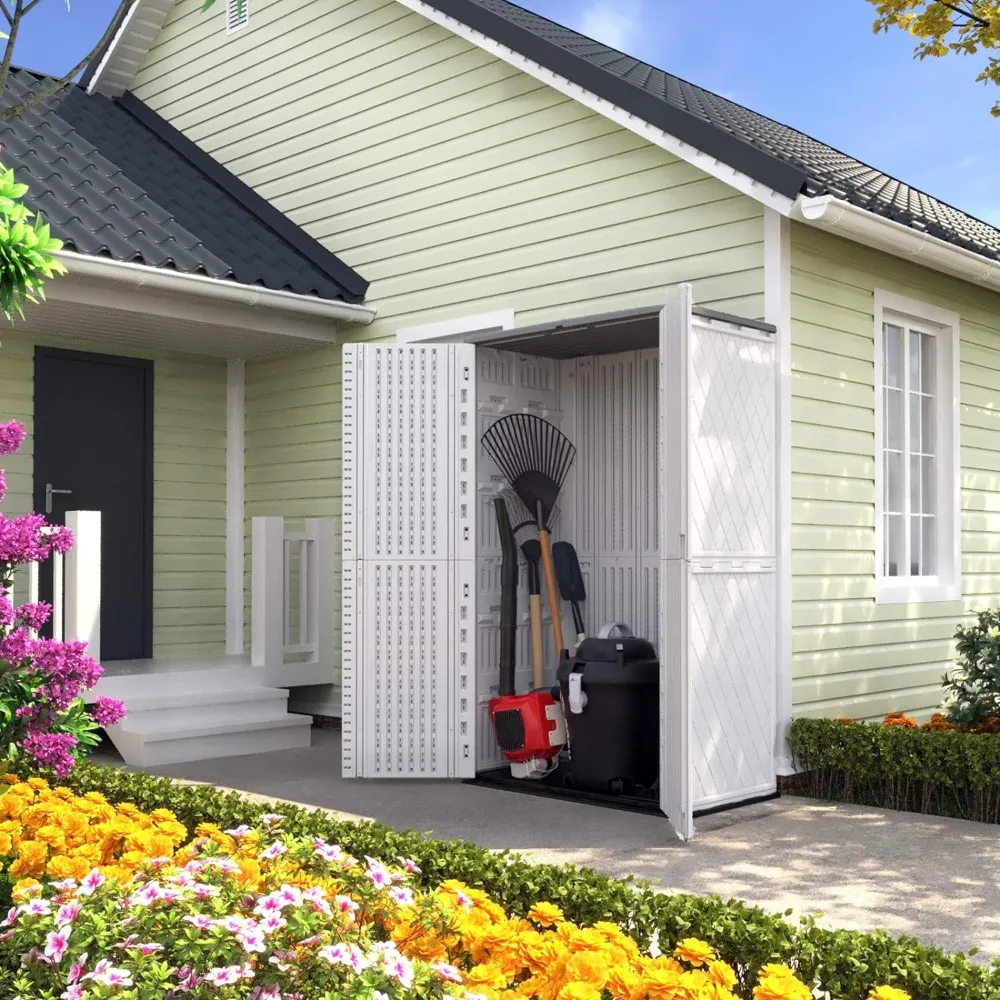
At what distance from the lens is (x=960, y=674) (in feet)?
28.7

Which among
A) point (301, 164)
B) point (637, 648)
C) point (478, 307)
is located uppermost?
point (301, 164)

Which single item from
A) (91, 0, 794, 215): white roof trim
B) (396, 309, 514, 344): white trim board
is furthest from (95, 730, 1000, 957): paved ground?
(91, 0, 794, 215): white roof trim

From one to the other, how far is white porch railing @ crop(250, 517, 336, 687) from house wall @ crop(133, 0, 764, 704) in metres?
0.46

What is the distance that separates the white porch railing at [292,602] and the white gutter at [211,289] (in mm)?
1504

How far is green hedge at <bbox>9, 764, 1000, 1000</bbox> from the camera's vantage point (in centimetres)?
274

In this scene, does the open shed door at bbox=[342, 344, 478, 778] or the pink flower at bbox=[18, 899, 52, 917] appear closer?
the pink flower at bbox=[18, 899, 52, 917]

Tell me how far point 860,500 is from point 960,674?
2.06 meters

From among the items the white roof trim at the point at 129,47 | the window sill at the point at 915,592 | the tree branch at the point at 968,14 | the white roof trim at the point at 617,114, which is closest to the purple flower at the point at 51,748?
the white roof trim at the point at 617,114

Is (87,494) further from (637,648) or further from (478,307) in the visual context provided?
(637,648)

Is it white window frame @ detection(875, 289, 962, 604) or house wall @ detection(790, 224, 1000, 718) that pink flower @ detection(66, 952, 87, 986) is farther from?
white window frame @ detection(875, 289, 962, 604)

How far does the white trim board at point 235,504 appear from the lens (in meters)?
10.1

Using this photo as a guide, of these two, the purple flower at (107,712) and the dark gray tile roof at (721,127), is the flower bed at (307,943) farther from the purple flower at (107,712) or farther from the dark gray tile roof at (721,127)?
the dark gray tile roof at (721,127)

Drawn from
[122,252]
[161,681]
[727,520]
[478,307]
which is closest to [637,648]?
[727,520]

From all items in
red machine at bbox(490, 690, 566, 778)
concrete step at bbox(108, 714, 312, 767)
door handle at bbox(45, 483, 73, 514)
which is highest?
door handle at bbox(45, 483, 73, 514)
